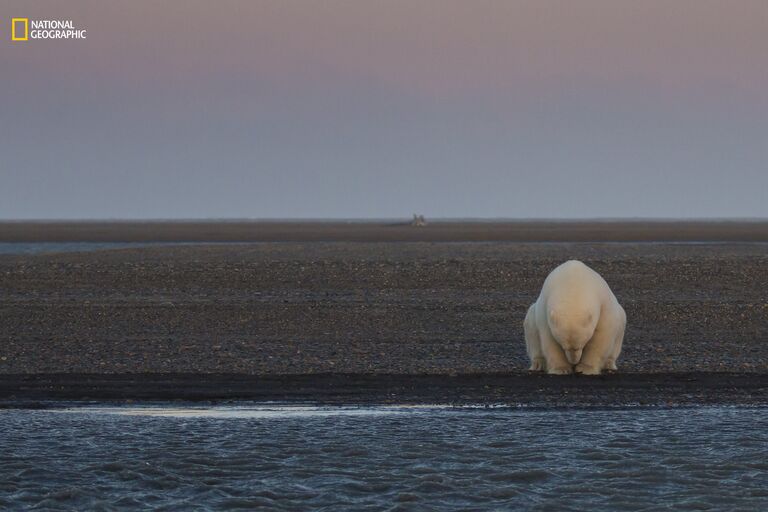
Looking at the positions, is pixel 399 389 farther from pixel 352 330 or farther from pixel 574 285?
pixel 352 330

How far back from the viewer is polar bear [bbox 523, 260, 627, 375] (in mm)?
15602

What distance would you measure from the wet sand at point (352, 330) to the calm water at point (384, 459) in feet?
4.91

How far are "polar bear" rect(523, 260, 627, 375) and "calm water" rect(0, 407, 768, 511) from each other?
2433 millimetres

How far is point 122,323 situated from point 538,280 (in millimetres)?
13599

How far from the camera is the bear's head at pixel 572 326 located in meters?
15.5

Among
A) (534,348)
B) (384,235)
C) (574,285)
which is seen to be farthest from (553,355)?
(384,235)

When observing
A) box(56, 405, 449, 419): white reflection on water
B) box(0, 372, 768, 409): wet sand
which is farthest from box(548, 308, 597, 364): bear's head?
box(56, 405, 449, 419): white reflection on water

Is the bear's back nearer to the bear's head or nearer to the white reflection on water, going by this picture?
the bear's head

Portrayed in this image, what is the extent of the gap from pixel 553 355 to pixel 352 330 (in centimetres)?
678

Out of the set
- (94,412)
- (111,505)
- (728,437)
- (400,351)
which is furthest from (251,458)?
(400,351)

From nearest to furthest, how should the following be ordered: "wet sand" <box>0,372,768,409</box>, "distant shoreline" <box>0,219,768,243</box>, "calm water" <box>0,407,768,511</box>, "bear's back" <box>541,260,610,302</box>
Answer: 1. "calm water" <box>0,407,768,511</box>
2. "wet sand" <box>0,372,768,409</box>
3. "bear's back" <box>541,260,610,302</box>
4. "distant shoreline" <box>0,219,768,243</box>

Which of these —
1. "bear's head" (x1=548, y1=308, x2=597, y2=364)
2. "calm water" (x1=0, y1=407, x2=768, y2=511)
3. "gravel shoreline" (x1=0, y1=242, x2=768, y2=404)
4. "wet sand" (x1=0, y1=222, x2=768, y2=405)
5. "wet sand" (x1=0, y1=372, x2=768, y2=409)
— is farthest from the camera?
"gravel shoreline" (x1=0, y1=242, x2=768, y2=404)

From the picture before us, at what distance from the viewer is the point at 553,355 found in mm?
16062

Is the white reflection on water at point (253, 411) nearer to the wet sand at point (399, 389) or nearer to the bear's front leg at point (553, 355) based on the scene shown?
the wet sand at point (399, 389)
